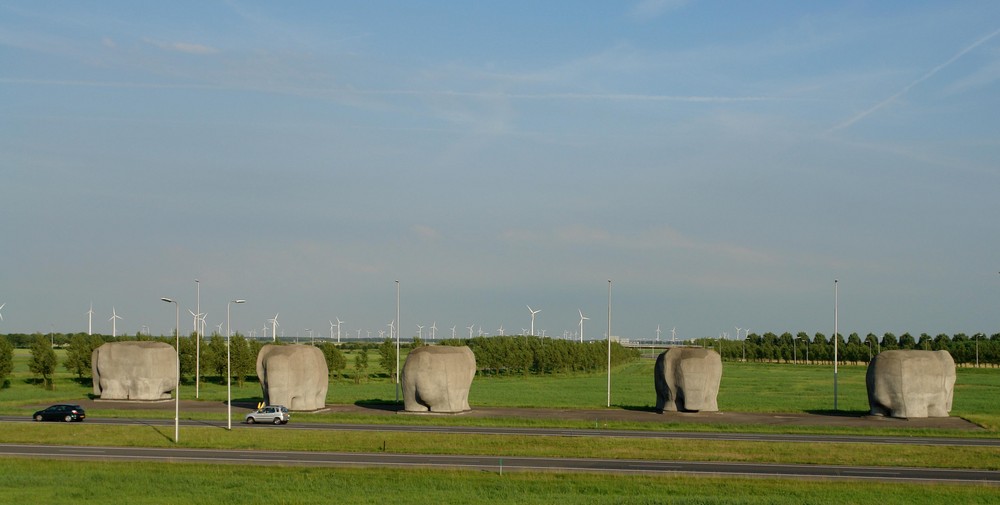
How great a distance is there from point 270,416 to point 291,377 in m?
6.85

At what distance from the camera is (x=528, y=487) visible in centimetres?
3878

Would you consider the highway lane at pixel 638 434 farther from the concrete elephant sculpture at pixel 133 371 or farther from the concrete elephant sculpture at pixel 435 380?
the concrete elephant sculpture at pixel 133 371

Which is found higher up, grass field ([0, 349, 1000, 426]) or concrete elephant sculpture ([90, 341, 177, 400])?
concrete elephant sculpture ([90, 341, 177, 400])

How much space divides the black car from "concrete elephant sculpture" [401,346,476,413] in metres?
22.0

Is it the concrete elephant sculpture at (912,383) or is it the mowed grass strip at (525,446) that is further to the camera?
the concrete elephant sculpture at (912,383)

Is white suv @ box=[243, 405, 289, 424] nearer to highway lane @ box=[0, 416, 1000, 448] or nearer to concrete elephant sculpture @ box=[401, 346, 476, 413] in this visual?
highway lane @ box=[0, 416, 1000, 448]

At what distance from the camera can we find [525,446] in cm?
5072

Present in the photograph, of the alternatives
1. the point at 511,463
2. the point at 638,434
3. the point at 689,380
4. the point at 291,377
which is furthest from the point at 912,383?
the point at 291,377

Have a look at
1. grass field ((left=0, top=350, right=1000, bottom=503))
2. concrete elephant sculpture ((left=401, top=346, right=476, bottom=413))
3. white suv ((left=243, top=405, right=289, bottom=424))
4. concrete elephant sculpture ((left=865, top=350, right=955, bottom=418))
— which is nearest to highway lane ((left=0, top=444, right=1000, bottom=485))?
grass field ((left=0, top=350, right=1000, bottom=503))

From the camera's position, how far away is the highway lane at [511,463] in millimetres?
42156

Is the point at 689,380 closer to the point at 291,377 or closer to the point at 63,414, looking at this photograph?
the point at 291,377

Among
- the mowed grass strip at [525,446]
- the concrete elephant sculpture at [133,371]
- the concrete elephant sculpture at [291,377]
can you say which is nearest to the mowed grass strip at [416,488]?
the mowed grass strip at [525,446]

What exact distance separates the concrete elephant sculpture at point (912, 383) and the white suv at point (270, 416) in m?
40.5

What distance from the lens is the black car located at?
6262 cm
